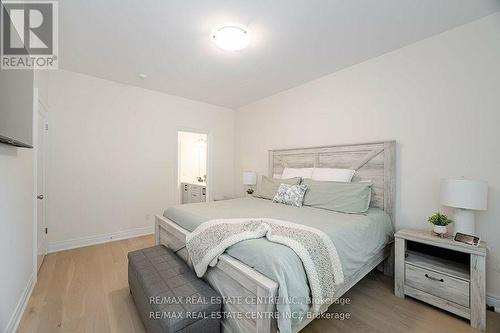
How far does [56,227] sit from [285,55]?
3.92 m

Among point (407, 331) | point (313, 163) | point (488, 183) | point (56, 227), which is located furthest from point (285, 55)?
point (56, 227)

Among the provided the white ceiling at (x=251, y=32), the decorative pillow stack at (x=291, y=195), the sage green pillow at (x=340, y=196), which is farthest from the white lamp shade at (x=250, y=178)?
the white ceiling at (x=251, y=32)

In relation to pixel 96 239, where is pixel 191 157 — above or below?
above

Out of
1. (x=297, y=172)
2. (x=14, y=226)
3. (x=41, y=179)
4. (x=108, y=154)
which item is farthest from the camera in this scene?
(x=108, y=154)

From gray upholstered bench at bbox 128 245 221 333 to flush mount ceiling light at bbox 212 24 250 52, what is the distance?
2.17 m

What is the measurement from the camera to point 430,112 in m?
2.24

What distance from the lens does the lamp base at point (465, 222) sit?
184 centimetres

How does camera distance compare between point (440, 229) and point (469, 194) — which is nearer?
point (469, 194)

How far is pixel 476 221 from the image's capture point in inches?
77.5

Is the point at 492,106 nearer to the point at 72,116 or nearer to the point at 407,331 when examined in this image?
the point at 407,331

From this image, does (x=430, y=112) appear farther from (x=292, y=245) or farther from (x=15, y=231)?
(x=15, y=231)

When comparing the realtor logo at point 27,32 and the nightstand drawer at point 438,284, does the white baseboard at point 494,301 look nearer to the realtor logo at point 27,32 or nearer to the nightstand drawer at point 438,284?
the nightstand drawer at point 438,284

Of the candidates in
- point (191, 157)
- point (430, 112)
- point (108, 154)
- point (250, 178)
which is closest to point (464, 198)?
point (430, 112)

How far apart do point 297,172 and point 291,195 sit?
59 cm
